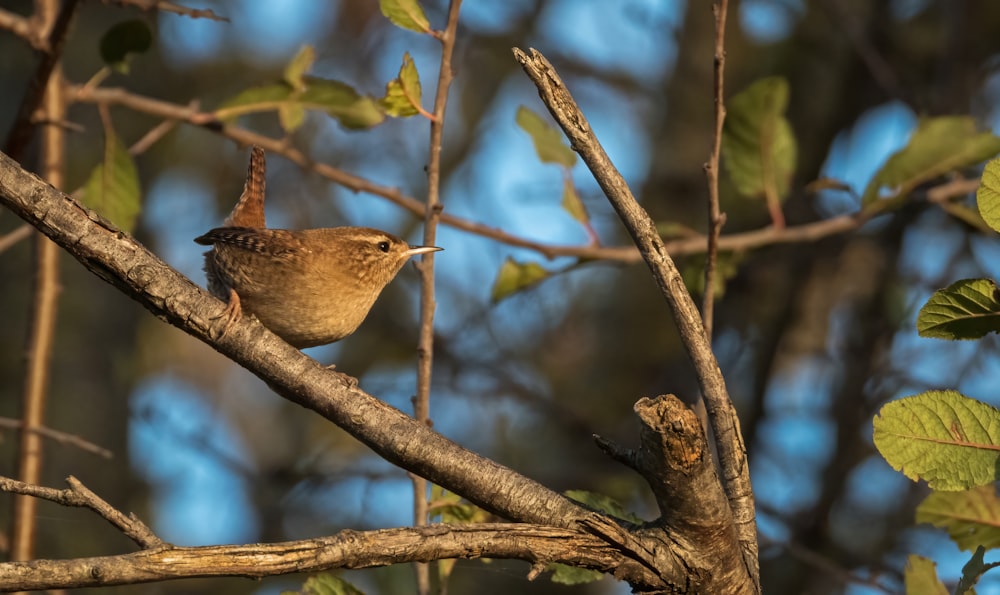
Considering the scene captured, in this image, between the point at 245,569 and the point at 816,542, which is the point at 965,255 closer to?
the point at 816,542

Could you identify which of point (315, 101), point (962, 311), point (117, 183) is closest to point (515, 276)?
point (315, 101)

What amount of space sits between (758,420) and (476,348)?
6.65 feet

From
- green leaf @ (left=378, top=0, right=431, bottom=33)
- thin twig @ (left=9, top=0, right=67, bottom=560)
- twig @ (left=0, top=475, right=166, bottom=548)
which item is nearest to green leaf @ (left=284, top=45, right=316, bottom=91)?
thin twig @ (left=9, top=0, right=67, bottom=560)

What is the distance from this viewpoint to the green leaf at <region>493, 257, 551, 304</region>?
373cm

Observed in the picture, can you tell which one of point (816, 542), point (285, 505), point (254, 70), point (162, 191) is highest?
point (254, 70)

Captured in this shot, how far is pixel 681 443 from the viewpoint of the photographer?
1754 millimetres

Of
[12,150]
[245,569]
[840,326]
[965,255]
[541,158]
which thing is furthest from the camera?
[840,326]

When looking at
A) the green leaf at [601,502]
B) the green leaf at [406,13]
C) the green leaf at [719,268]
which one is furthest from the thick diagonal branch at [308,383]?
the green leaf at [719,268]

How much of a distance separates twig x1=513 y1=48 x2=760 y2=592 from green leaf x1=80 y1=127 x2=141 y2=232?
218 centimetres

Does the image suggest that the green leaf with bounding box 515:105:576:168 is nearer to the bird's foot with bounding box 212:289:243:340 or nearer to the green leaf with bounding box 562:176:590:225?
the green leaf with bounding box 562:176:590:225

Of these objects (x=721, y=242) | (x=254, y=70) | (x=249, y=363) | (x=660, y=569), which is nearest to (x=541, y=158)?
(x=721, y=242)

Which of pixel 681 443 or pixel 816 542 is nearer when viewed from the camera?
pixel 681 443

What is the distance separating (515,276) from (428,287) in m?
1.30

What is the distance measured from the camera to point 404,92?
8.99 ft
